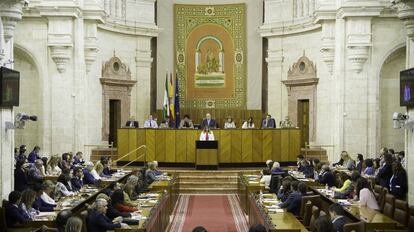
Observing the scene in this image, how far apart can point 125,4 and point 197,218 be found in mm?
13396

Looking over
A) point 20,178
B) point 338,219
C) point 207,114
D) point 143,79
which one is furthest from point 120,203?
point 143,79

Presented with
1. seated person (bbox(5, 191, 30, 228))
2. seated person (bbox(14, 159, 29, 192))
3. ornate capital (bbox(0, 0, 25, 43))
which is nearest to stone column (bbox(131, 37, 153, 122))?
seated person (bbox(14, 159, 29, 192))

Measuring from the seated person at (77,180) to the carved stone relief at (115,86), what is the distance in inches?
384

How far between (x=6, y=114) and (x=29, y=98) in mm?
9898

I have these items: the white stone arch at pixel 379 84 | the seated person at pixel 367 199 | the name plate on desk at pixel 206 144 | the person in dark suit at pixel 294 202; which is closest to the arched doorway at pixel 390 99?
the white stone arch at pixel 379 84

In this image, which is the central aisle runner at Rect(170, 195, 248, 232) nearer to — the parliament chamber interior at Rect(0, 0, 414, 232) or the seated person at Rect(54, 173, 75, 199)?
the parliament chamber interior at Rect(0, 0, 414, 232)

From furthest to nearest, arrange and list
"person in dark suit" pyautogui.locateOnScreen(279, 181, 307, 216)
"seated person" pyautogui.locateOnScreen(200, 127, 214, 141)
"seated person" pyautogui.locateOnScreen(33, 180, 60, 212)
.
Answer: "seated person" pyautogui.locateOnScreen(200, 127, 214, 141), "seated person" pyautogui.locateOnScreen(33, 180, 60, 212), "person in dark suit" pyautogui.locateOnScreen(279, 181, 307, 216)

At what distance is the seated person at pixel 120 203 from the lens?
10.7m

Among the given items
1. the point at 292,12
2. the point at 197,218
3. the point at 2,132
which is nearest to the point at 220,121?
the point at 292,12

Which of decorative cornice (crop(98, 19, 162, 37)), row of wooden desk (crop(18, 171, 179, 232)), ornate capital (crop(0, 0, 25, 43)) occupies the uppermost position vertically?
decorative cornice (crop(98, 19, 162, 37))

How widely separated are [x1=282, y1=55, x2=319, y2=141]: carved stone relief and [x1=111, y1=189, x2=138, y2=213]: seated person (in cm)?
1430

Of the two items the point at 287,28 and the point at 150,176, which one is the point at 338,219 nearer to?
the point at 150,176

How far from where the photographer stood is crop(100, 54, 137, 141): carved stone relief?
79.5ft

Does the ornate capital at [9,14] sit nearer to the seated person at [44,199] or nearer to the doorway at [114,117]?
the seated person at [44,199]
